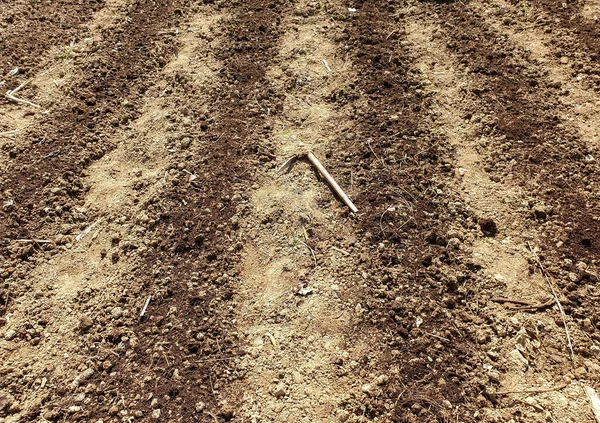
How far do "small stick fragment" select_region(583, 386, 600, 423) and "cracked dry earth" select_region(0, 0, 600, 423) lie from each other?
30mm

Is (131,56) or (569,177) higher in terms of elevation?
(131,56)

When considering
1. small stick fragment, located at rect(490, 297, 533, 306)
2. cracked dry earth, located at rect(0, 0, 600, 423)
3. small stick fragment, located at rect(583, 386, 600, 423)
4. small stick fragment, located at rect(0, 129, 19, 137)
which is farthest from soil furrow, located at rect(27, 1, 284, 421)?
small stick fragment, located at rect(583, 386, 600, 423)

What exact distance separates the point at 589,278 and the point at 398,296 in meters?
1.36

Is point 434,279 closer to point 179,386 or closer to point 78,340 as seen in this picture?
point 179,386

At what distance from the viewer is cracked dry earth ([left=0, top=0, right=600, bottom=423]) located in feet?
8.84

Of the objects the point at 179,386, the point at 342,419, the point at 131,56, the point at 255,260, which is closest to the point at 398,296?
the point at 342,419

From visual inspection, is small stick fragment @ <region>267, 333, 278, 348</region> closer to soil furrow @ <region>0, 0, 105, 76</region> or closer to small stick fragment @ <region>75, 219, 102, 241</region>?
small stick fragment @ <region>75, 219, 102, 241</region>

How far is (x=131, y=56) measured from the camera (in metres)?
4.69

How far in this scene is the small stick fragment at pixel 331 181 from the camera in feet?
11.3

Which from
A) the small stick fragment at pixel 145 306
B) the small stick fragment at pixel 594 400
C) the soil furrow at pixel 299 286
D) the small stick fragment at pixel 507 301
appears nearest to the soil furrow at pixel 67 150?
the small stick fragment at pixel 145 306

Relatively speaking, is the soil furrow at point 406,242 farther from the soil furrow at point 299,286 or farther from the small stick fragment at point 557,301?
the small stick fragment at point 557,301

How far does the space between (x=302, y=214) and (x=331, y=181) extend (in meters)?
0.40

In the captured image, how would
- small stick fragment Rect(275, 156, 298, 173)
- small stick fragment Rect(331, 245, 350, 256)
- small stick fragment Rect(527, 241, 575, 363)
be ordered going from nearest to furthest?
small stick fragment Rect(527, 241, 575, 363) → small stick fragment Rect(331, 245, 350, 256) → small stick fragment Rect(275, 156, 298, 173)

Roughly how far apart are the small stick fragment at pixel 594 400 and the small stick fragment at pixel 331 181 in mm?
1897
